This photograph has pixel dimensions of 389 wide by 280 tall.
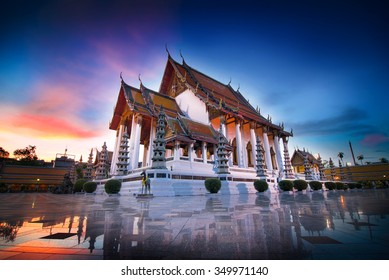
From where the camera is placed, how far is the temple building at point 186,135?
14.8m

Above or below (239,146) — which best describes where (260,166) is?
below

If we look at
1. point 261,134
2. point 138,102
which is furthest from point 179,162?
point 261,134

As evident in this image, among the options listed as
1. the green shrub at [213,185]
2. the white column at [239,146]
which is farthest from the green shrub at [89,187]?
the white column at [239,146]

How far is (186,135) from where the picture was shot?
57.4ft

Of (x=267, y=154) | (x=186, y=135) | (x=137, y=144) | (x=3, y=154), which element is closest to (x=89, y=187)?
(x=137, y=144)

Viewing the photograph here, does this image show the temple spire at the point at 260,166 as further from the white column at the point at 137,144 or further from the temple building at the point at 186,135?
the white column at the point at 137,144

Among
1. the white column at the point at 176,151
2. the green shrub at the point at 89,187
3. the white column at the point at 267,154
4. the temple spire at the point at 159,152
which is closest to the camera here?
the temple spire at the point at 159,152

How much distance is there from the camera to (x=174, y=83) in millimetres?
27516

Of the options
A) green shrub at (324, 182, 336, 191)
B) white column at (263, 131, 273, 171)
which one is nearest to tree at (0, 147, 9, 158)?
white column at (263, 131, 273, 171)

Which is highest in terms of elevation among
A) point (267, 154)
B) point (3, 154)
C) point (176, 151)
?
point (3, 154)

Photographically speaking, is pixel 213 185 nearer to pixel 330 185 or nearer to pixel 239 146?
pixel 239 146

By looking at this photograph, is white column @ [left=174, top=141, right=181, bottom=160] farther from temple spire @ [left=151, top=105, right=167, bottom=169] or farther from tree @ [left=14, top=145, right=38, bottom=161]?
tree @ [left=14, top=145, right=38, bottom=161]

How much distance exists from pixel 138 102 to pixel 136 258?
21029 millimetres
